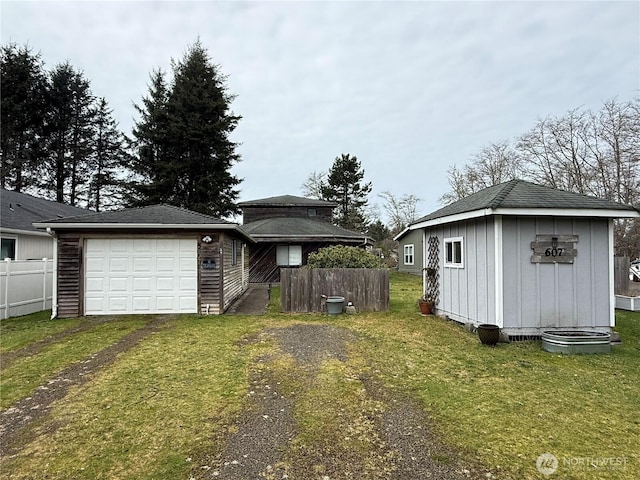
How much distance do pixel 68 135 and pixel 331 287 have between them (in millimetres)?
25594

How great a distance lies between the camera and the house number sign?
265 inches

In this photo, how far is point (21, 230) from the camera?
35.0 feet

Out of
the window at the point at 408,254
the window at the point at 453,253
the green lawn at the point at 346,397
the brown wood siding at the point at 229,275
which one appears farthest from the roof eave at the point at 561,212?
the window at the point at 408,254

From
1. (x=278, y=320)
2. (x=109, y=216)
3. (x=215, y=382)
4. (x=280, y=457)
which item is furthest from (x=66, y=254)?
(x=280, y=457)

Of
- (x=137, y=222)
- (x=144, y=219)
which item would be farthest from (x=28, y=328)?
(x=144, y=219)

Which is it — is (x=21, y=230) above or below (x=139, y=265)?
above

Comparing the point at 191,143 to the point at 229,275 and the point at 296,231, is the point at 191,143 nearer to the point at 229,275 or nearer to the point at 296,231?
the point at 296,231

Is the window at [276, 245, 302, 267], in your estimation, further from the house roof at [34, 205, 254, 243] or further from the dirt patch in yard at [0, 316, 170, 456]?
the dirt patch in yard at [0, 316, 170, 456]

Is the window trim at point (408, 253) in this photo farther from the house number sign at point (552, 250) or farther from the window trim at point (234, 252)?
the house number sign at point (552, 250)

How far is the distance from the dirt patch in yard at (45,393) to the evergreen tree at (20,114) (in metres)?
22.2

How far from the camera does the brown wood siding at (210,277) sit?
31.1 feet

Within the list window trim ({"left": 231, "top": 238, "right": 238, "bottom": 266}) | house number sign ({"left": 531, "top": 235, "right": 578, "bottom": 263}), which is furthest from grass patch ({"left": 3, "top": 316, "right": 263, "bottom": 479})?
window trim ({"left": 231, "top": 238, "right": 238, "bottom": 266})

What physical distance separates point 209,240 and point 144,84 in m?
24.0

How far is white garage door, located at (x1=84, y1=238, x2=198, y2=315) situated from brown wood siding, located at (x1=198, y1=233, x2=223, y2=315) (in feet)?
0.53
